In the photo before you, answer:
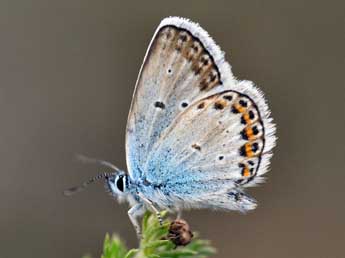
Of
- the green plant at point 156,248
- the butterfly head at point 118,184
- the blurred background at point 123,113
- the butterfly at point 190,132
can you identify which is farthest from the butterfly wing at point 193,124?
the blurred background at point 123,113

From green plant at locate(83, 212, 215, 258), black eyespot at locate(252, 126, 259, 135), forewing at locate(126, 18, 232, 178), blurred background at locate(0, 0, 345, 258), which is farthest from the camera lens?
blurred background at locate(0, 0, 345, 258)

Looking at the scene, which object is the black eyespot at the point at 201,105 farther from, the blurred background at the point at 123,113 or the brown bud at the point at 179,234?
the blurred background at the point at 123,113

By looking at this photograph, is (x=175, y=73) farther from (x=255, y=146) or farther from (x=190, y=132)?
(x=255, y=146)

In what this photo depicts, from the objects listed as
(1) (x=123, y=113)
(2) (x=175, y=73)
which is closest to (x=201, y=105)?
(2) (x=175, y=73)

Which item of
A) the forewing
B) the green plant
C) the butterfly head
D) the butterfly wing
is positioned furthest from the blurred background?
the green plant

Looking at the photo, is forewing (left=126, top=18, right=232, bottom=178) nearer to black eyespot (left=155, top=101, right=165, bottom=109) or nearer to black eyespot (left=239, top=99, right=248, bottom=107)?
black eyespot (left=155, top=101, right=165, bottom=109)

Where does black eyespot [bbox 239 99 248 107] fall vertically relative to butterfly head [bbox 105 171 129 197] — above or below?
above

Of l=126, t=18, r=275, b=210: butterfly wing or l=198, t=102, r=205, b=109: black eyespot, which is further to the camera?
l=198, t=102, r=205, b=109: black eyespot
